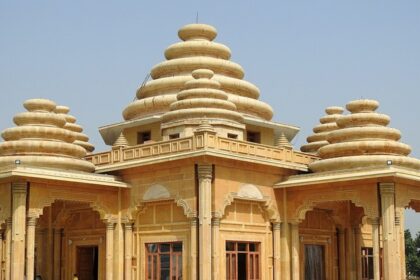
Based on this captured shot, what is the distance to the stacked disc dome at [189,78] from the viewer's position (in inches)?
1172

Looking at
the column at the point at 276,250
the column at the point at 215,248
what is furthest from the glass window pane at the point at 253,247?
the column at the point at 215,248

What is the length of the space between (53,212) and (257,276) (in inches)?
333

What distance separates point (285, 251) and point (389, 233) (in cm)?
415

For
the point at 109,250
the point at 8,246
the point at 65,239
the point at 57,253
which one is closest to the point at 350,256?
the point at 109,250

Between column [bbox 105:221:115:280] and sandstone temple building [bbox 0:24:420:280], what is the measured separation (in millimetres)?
38

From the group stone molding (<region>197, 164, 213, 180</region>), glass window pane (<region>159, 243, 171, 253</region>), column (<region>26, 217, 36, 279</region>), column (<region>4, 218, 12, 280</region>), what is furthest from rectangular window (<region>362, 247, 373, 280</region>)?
column (<region>4, 218, 12, 280</region>)

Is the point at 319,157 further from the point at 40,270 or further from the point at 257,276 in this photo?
the point at 40,270

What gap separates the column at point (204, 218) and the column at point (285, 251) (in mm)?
3625

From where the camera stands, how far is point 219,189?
23.6 metres

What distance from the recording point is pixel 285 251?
83.1 feet

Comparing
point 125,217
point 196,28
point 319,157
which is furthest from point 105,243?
point 196,28

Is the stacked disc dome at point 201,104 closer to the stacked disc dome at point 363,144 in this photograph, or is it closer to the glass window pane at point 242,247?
the stacked disc dome at point 363,144

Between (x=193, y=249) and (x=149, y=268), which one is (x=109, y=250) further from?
(x=193, y=249)

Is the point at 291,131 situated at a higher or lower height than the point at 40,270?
higher
